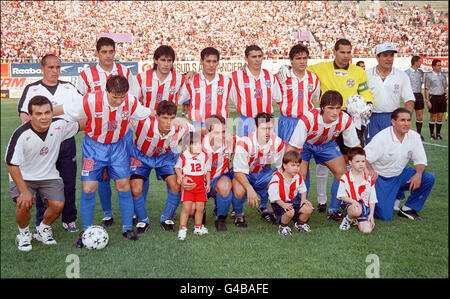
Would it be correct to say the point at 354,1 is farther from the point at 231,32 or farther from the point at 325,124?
the point at 325,124

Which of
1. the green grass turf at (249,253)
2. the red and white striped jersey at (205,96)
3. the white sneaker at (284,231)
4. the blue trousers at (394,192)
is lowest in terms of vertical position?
the green grass turf at (249,253)

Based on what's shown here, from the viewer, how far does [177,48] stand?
26594mm

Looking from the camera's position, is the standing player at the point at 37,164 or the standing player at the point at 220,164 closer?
the standing player at the point at 37,164

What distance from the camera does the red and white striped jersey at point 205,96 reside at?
564 cm

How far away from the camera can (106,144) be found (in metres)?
4.43

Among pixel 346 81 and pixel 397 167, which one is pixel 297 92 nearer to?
pixel 346 81

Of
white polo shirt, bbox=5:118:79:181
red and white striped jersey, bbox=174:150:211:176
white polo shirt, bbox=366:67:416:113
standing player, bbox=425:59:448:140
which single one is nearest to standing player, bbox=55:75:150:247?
white polo shirt, bbox=5:118:79:181

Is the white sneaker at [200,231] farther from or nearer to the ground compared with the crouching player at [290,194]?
nearer to the ground

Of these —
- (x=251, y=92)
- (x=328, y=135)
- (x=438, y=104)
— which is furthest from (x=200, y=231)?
(x=438, y=104)

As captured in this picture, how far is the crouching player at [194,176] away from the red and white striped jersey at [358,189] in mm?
1400

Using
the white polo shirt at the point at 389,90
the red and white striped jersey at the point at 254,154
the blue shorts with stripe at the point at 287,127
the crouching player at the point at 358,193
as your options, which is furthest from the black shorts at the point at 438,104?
the red and white striped jersey at the point at 254,154

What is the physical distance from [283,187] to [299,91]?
1.51m

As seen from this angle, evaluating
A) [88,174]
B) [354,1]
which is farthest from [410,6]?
[88,174]

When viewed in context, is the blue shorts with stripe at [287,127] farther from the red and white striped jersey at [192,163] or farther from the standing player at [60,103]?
the standing player at [60,103]
